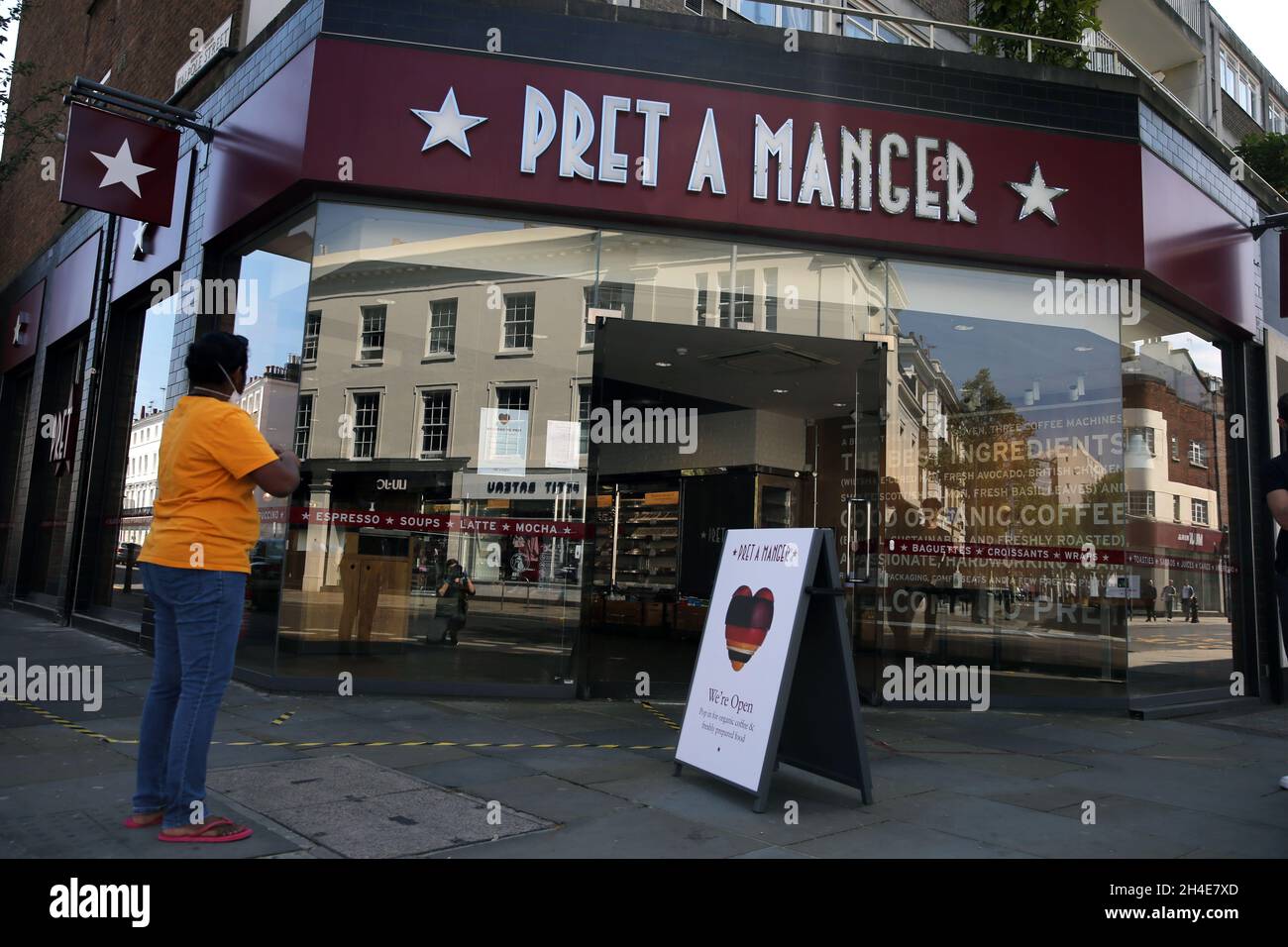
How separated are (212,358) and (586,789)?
2.72 m

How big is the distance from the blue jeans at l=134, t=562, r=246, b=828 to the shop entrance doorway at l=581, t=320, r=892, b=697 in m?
4.48

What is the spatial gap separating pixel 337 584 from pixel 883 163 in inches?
240

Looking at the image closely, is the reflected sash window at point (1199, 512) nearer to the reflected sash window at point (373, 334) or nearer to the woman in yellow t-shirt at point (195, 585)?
the reflected sash window at point (373, 334)

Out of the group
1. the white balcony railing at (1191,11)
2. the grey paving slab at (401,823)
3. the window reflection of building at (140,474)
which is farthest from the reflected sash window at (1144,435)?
the white balcony railing at (1191,11)

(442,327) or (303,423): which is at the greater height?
(442,327)

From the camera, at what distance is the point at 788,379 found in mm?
11438

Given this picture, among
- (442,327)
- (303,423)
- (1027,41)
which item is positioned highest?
(1027,41)

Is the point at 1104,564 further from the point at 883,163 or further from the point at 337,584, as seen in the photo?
the point at 337,584

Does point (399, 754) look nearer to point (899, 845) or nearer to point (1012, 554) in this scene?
point (899, 845)

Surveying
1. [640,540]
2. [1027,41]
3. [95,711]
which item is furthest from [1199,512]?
[95,711]

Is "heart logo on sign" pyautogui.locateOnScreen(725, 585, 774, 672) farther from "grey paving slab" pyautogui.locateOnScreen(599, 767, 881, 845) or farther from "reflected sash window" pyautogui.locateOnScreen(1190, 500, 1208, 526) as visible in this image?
"reflected sash window" pyautogui.locateOnScreen(1190, 500, 1208, 526)

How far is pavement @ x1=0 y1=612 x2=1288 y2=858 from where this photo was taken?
3.88 m

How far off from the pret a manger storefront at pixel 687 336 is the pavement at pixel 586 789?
113cm

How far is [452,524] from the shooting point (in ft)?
26.2
